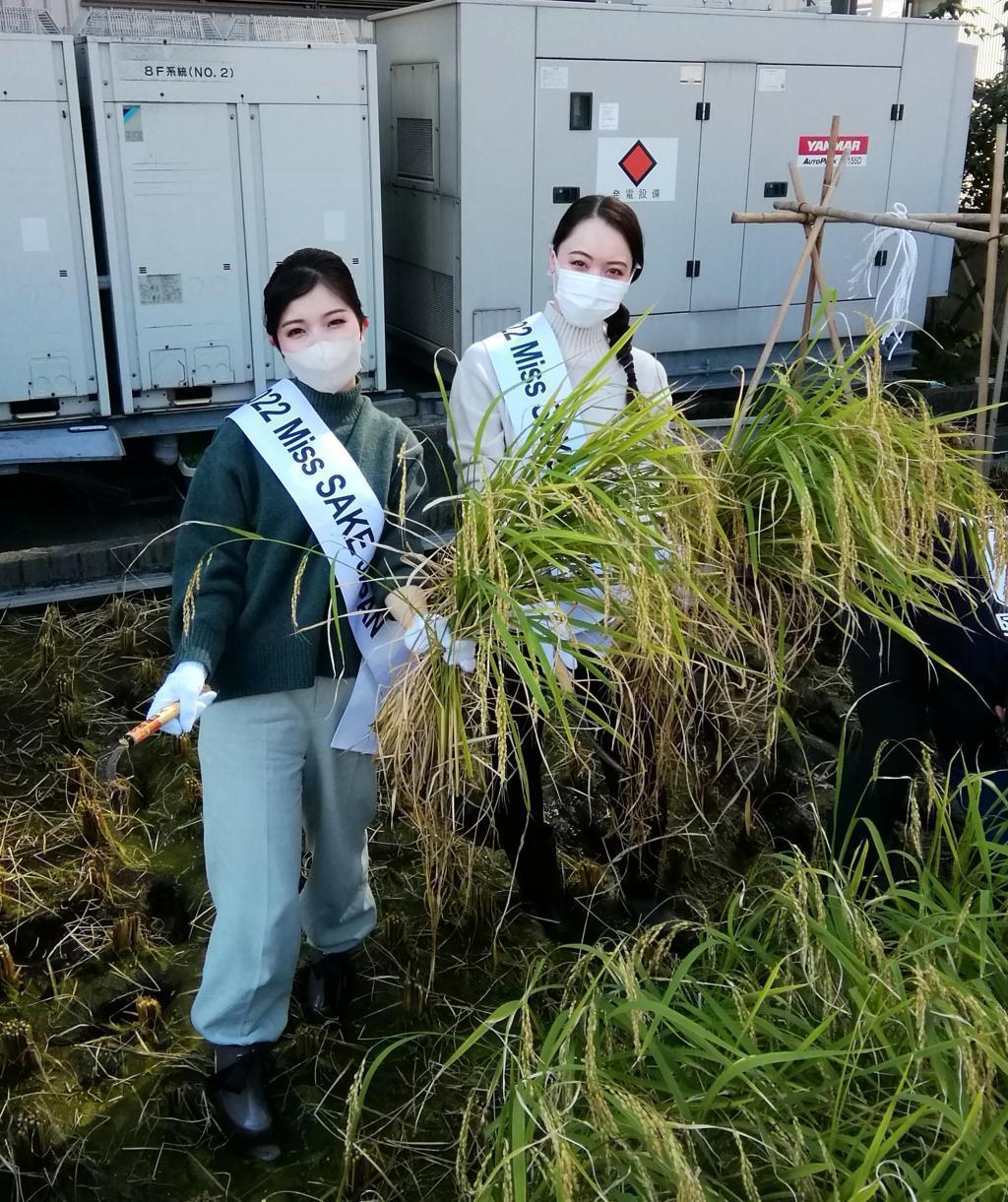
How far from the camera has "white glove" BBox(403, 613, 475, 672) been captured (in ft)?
7.45

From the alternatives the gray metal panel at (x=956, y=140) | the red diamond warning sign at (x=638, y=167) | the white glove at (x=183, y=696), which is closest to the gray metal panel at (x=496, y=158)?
the red diamond warning sign at (x=638, y=167)

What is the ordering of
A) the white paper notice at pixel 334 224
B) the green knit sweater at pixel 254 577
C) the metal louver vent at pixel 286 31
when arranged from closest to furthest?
the green knit sweater at pixel 254 577
the metal louver vent at pixel 286 31
the white paper notice at pixel 334 224

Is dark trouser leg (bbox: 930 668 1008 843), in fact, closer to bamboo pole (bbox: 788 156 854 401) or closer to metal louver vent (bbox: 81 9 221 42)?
bamboo pole (bbox: 788 156 854 401)

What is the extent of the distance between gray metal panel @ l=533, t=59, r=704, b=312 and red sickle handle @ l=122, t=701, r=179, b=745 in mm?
Result: 4793

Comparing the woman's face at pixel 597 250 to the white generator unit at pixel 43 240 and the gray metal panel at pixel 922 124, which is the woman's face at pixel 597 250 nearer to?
the white generator unit at pixel 43 240

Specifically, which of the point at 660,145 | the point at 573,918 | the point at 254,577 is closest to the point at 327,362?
the point at 254,577

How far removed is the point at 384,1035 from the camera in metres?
2.85

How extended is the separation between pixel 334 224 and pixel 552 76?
54.2 inches

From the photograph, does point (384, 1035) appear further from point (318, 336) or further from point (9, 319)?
point (9, 319)

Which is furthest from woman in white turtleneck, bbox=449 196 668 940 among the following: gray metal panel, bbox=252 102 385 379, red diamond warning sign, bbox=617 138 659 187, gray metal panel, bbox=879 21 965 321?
gray metal panel, bbox=879 21 965 321

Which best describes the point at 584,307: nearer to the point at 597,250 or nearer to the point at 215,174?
the point at 597,250

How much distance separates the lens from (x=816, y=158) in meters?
7.06

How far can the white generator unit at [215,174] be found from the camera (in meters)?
5.44

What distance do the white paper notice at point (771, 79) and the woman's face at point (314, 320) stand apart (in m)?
5.18
